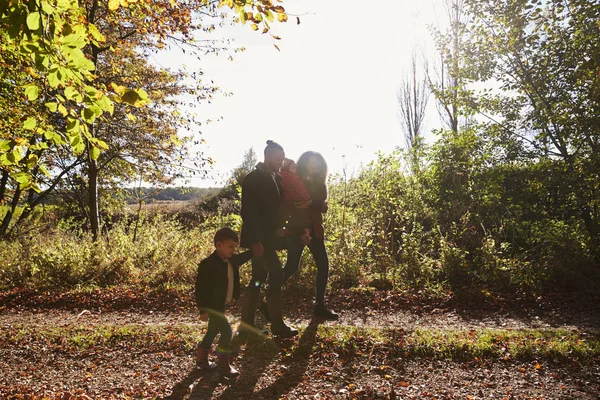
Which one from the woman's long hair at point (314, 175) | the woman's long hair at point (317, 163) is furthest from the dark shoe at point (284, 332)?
the woman's long hair at point (317, 163)

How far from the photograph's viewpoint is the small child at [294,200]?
15.2 ft

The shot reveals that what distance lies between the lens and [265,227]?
413cm

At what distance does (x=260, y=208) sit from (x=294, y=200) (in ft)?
2.16

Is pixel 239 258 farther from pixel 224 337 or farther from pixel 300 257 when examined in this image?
pixel 300 257

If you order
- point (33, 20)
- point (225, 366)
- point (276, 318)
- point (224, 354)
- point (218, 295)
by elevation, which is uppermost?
point (33, 20)

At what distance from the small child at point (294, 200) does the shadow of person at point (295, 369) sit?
4.08 ft

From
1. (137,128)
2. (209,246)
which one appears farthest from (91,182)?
(209,246)

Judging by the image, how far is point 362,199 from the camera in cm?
852

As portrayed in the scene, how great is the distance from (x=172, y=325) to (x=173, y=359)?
1.21 metres

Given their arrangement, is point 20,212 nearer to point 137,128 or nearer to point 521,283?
point 137,128

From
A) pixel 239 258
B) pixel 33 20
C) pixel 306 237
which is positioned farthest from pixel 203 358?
pixel 33 20

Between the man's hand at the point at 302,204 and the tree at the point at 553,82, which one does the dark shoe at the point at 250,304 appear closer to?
the man's hand at the point at 302,204

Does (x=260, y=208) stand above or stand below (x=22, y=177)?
below

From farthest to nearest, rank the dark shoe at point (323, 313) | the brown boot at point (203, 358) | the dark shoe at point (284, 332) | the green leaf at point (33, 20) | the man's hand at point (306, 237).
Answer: the dark shoe at point (323, 313) → the man's hand at point (306, 237) → the dark shoe at point (284, 332) → the brown boot at point (203, 358) → the green leaf at point (33, 20)
